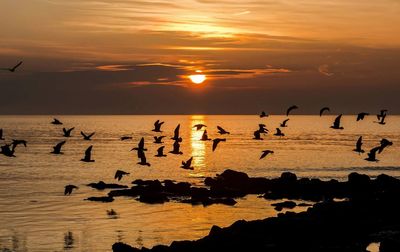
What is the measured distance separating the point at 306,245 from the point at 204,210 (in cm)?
2718

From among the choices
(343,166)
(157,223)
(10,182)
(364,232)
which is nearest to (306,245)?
(364,232)

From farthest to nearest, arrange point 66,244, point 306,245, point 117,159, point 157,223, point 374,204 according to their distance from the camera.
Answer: point 117,159 → point 157,223 → point 374,204 → point 66,244 → point 306,245

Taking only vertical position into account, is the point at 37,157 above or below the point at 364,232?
above

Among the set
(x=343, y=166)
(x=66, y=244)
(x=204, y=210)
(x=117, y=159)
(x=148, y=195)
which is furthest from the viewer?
(x=117, y=159)

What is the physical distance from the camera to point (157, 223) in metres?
57.3

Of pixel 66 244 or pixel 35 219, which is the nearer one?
pixel 66 244

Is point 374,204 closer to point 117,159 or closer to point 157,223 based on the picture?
point 157,223

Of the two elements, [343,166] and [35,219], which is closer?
[35,219]

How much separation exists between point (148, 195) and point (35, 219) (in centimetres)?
1452

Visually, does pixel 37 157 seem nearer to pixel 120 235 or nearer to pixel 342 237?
pixel 120 235

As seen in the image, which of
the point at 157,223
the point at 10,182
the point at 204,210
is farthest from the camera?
the point at 10,182

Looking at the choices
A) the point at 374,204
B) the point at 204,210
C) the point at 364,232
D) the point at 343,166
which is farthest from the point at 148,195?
the point at 343,166

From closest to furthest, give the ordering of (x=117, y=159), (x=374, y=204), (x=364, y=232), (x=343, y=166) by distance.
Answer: (x=364, y=232), (x=374, y=204), (x=343, y=166), (x=117, y=159)

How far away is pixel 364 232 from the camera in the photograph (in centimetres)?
4409
